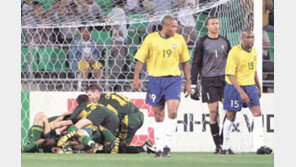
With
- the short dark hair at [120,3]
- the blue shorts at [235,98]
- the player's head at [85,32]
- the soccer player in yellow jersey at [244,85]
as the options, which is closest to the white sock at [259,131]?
the soccer player in yellow jersey at [244,85]

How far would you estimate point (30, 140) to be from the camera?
8.38m

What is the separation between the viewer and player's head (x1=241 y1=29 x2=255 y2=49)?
25.9 feet

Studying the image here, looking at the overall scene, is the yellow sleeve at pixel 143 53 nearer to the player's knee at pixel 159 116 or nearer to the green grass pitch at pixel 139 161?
the player's knee at pixel 159 116

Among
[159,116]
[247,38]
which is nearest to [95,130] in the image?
Answer: [159,116]

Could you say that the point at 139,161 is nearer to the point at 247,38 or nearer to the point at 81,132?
the point at 81,132

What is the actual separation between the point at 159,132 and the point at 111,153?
3.72ft

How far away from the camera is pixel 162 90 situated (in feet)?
23.3

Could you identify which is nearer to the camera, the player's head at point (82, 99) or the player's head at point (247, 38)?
the player's head at point (247, 38)

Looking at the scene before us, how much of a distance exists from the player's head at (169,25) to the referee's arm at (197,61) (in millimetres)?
1090

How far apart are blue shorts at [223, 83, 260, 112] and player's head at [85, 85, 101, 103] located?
4.94 ft

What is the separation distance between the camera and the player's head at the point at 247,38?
25.9 feet

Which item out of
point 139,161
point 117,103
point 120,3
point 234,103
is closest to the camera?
point 139,161

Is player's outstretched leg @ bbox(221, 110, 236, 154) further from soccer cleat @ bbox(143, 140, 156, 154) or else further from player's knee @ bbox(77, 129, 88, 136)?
player's knee @ bbox(77, 129, 88, 136)

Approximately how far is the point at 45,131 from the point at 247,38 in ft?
8.12
